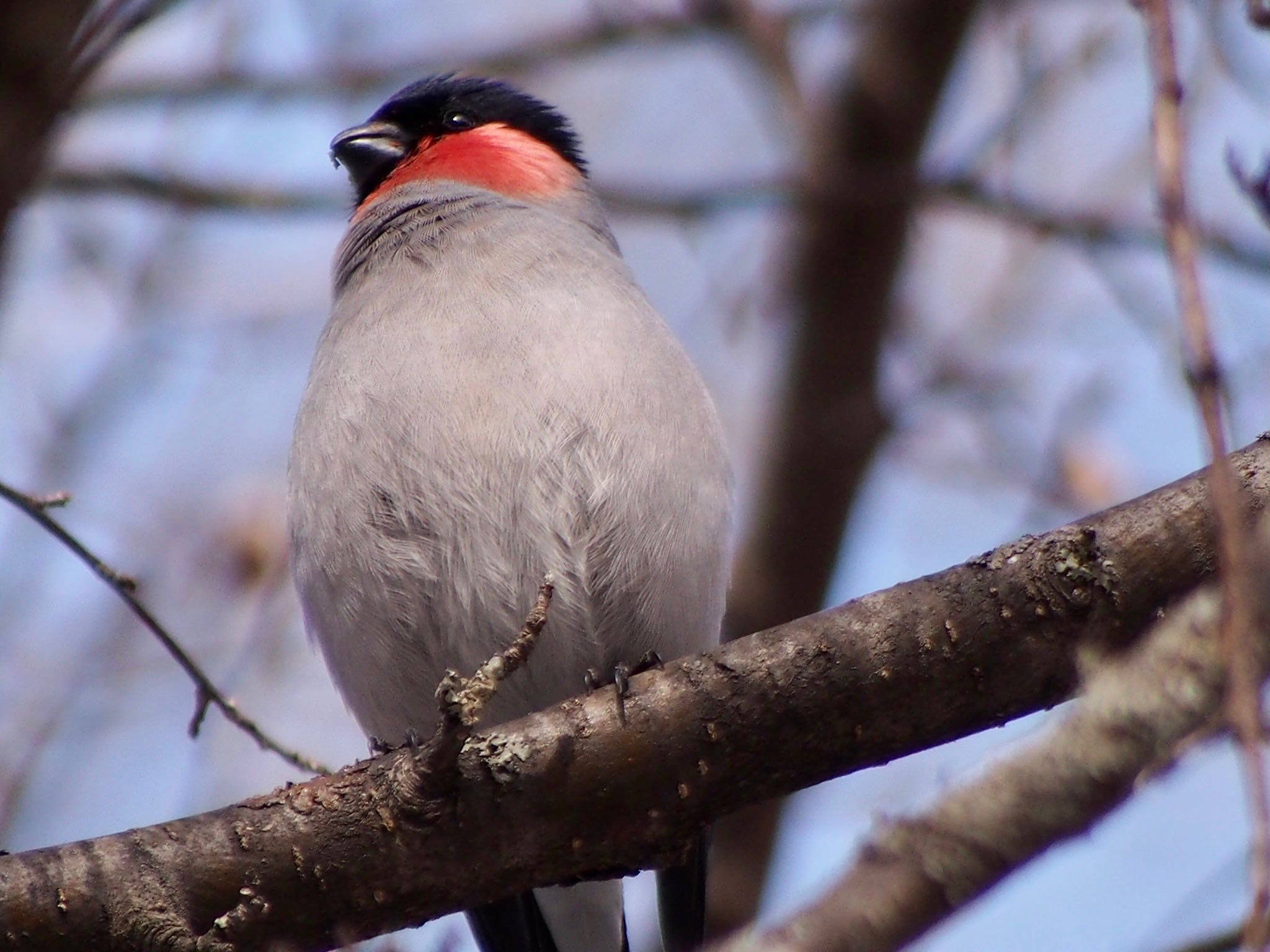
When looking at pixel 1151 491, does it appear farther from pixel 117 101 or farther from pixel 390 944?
pixel 117 101

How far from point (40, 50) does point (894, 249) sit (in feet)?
14.2

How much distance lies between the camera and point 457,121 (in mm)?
6441

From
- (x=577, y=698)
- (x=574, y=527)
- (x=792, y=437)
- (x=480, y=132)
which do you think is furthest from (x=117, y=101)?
(x=577, y=698)

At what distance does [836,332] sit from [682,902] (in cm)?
306

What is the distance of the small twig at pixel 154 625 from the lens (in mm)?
3770

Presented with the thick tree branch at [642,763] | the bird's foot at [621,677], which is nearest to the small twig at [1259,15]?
the thick tree branch at [642,763]

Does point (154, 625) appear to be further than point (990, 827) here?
Yes

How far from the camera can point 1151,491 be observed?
3.38 meters

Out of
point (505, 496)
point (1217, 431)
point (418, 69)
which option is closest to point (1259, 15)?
point (1217, 431)

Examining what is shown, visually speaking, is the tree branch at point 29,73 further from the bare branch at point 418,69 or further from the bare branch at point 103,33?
the bare branch at point 418,69

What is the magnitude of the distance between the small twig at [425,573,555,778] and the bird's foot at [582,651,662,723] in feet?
1.08

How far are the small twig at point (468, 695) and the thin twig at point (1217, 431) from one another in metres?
1.55

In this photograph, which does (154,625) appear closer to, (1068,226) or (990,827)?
(990,827)

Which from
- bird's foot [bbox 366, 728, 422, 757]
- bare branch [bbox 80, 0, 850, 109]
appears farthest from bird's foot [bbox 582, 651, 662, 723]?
bare branch [bbox 80, 0, 850, 109]
